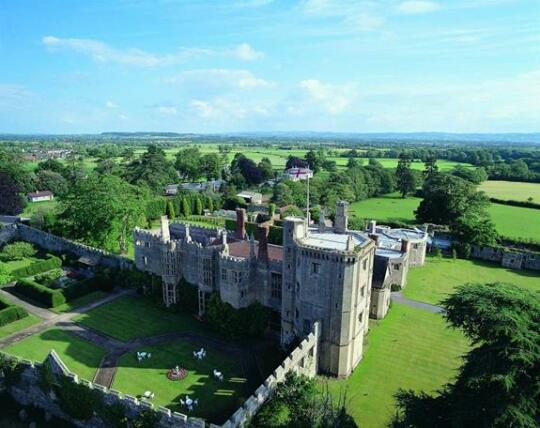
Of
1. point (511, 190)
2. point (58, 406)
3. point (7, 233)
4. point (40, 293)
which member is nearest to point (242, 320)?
point (58, 406)

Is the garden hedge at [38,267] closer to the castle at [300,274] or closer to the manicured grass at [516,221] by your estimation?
the castle at [300,274]

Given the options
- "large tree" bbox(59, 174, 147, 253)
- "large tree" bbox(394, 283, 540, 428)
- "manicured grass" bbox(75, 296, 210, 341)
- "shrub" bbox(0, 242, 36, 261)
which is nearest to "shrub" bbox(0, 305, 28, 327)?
"manicured grass" bbox(75, 296, 210, 341)

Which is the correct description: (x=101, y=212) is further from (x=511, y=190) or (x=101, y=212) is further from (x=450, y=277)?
(x=511, y=190)

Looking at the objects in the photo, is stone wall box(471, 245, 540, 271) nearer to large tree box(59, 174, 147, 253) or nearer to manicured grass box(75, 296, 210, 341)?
manicured grass box(75, 296, 210, 341)

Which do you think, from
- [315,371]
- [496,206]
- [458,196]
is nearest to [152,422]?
[315,371]

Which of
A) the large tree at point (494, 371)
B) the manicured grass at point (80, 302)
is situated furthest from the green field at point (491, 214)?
the large tree at point (494, 371)

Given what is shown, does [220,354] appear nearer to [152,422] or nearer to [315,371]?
[315,371]

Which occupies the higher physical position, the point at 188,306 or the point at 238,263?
the point at 238,263
